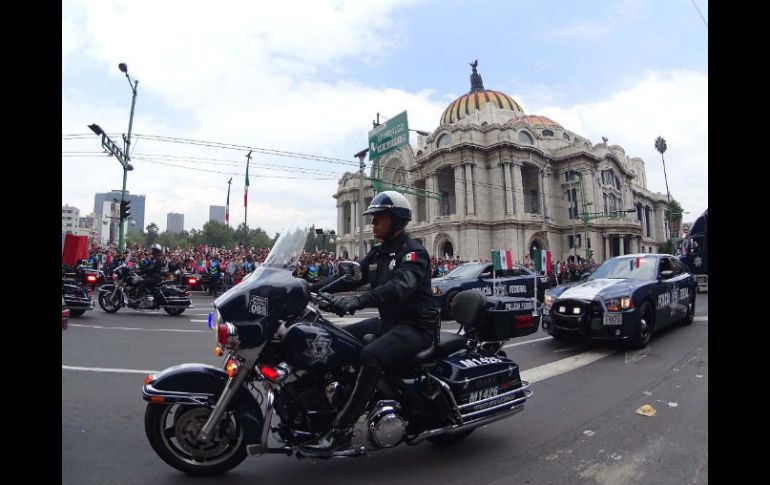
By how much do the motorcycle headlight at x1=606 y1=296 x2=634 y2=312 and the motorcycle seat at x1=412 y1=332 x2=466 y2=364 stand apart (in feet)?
14.0

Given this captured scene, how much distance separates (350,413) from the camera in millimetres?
2791

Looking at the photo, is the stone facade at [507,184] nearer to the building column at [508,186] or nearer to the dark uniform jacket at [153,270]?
the building column at [508,186]

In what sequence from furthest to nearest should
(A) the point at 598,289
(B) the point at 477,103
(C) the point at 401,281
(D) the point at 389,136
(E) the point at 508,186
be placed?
(B) the point at 477,103
(E) the point at 508,186
(D) the point at 389,136
(A) the point at 598,289
(C) the point at 401,281

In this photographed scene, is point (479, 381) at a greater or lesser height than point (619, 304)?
lesser

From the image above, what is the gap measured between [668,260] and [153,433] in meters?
8.89

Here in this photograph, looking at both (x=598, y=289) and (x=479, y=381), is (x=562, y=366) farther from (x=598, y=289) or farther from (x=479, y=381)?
(x=479, y=381)

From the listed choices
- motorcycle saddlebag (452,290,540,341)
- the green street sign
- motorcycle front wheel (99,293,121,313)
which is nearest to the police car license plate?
motorcycle saddlebag (452,290,540,341)

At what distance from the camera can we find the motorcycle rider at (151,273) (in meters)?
10.9

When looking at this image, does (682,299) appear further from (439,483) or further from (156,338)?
(156,338)

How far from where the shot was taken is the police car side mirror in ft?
9.71

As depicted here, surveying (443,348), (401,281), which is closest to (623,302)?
(443,348)

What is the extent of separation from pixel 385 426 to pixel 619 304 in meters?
5.22

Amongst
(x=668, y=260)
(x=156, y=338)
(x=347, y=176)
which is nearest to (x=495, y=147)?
(x=347, y=176)

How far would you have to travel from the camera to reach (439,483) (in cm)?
284
